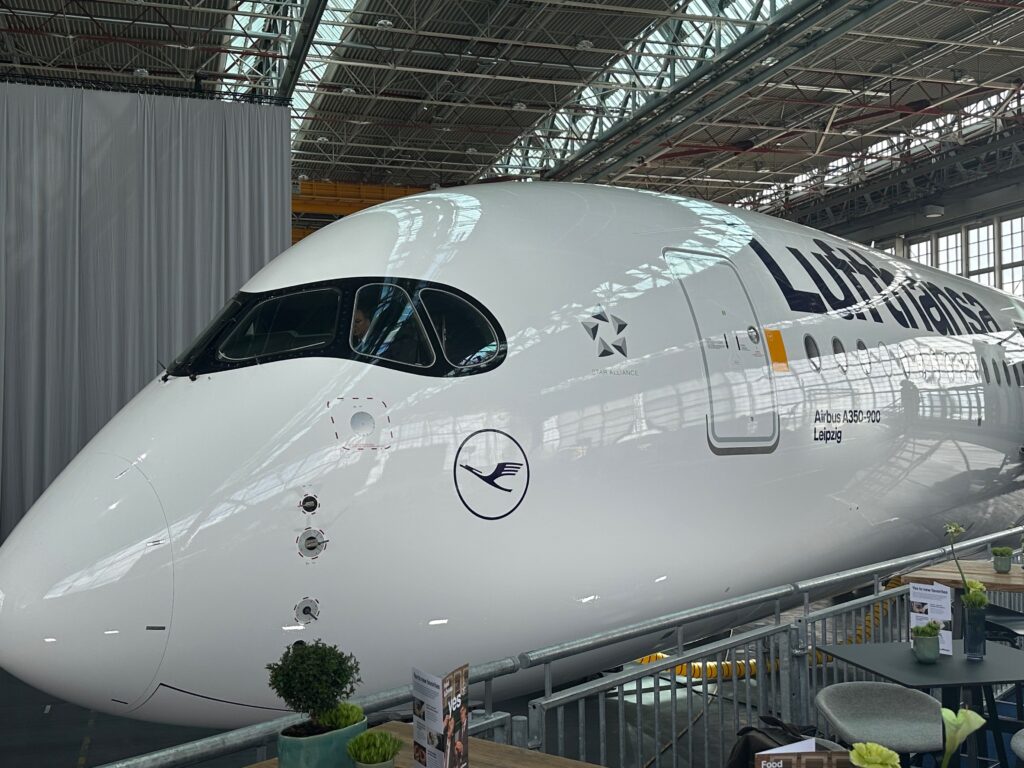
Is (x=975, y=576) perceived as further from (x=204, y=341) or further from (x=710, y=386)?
(x=204, y=341)

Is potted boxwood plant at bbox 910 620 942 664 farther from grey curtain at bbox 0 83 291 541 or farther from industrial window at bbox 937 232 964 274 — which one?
industrial window at bbox 937 232 964 274

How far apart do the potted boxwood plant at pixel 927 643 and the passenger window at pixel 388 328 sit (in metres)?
3.02

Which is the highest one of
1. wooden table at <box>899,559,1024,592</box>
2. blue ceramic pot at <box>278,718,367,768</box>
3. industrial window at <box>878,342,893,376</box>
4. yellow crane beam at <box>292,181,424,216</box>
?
yellow crane beam at <box>292,181,424,216</box>

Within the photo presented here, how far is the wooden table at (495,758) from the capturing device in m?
3.42

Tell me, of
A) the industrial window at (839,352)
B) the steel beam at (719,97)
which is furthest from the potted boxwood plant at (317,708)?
the steel beam at (719,97)

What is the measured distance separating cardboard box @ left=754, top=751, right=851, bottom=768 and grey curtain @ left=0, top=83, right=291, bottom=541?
12.5m

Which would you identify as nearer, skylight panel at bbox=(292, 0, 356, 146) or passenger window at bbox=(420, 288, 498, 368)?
passenger window at bbox=(420, 288, 498, 368)

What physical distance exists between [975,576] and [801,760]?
5.68 metres

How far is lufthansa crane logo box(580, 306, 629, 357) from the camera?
6.09m

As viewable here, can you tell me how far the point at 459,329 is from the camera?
5.70 m

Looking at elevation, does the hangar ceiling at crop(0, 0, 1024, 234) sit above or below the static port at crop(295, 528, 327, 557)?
above

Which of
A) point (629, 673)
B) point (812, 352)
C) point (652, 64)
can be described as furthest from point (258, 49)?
point (629, 673)

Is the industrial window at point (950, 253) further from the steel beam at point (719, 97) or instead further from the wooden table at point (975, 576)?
the wooden table at point (975, 576)

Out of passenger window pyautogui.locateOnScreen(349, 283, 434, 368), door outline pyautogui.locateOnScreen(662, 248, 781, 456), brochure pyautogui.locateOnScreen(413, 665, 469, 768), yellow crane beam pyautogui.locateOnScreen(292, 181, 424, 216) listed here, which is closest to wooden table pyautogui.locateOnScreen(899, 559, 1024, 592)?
door outline pyautogui.locateOnScreen(662, 248, 781, 456)
